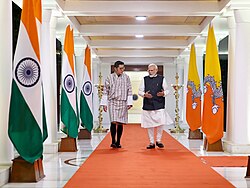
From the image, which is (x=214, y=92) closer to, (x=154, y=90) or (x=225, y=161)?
(x=154, y=90)

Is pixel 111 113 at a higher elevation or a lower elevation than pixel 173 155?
higher

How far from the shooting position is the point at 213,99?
25.8ft

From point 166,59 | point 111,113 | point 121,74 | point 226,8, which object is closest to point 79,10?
point 121,74

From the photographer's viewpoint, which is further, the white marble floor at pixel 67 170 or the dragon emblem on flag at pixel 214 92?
the dragon emblem on flag at pixel 214 92

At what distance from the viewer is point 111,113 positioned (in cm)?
798

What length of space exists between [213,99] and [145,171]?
289 cm

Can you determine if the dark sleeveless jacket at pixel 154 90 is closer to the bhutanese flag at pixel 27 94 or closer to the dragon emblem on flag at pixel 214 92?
the dragon emblem on flag at pixel 214 92

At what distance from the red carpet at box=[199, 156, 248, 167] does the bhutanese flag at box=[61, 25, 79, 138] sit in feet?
7.84

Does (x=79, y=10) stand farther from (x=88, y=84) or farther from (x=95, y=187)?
(x=95, y=187)

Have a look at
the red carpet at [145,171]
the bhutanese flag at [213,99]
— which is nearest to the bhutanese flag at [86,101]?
the red carpet at [145,171]

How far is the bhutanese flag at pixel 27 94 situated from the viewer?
472 centimetres

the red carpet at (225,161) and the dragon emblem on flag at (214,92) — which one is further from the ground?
the dragon emblem on flag at (214,92)

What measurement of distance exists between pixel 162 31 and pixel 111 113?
3.39 metres

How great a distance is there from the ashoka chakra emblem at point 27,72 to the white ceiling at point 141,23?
2357 mm
